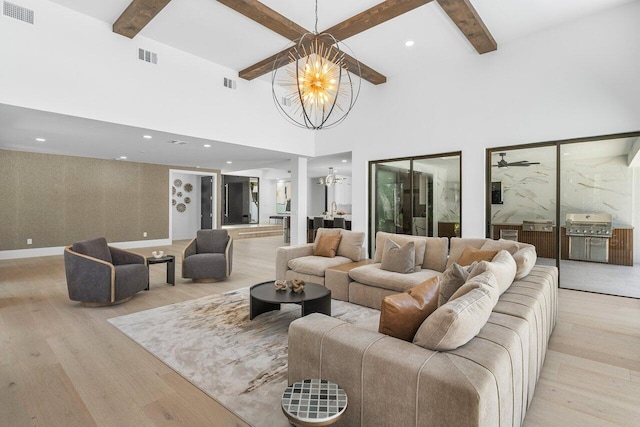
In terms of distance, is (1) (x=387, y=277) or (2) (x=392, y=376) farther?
(1) (x=387, y=277)

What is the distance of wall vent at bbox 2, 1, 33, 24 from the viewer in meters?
3.82

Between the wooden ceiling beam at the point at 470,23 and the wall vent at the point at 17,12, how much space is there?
510 cm

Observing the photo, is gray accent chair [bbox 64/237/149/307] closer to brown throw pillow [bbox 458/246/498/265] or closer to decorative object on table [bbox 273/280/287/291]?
decorative object on table [bbox 273/280/287/291]

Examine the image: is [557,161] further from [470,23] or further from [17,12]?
[17,12]

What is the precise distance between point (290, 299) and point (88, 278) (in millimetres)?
2673

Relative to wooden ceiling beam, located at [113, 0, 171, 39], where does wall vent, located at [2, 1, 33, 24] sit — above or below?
below

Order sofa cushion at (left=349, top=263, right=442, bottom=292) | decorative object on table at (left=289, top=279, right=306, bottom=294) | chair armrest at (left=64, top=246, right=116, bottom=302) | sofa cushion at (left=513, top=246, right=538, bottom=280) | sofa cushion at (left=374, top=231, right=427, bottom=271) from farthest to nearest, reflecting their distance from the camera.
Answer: sofa cushion at (left=374, top=231, right=427, bottom=271), chair armrest at (left=64, top=246, right=116, bottom=302), sofa cushion at (left=349, top=263, right=442, bottom=292), decorative object on table at (left=289, top=279, right=306, bottom=294), sofa cushion at (left=513, top=246, right=538, bottom=280)

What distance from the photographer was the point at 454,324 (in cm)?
147

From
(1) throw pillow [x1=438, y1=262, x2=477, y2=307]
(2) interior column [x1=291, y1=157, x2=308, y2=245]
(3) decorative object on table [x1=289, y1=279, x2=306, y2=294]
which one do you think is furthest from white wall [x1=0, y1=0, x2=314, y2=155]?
(1) throw pillow [x1=438, y1=262, x2=477, y2=307]

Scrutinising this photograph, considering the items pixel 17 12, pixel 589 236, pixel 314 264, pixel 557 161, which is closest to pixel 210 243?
pixel 314 264

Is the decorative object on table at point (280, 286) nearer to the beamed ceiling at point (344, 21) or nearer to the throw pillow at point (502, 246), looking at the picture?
the throw pillow at point (502, 246)

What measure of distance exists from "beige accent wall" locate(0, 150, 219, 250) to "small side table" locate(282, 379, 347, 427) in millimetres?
9236

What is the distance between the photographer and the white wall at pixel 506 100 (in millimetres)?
4324

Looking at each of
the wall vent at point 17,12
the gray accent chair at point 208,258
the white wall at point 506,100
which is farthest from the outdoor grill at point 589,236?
the wall vent at point 17,12
